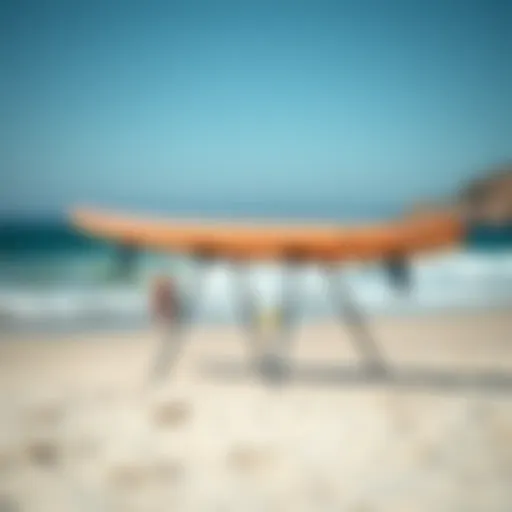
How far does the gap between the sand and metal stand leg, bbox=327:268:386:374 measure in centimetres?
2

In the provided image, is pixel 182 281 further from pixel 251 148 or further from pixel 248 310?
pixel 251 148

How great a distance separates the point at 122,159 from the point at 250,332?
55 cm

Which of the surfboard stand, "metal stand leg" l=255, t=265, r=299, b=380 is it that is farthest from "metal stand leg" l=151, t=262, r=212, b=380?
"metal stand leg" l=255, t=265, r=299, b=380

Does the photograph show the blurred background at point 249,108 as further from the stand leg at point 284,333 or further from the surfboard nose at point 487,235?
the stand leg at point 284,333

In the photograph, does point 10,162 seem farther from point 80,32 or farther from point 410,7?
point 410,7

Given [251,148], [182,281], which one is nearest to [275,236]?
[251,148]

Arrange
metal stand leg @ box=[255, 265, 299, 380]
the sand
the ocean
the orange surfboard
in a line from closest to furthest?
the sand → the orange surfboard → the ocean → metal stand leg @ box=[255, 265, 299, 380]

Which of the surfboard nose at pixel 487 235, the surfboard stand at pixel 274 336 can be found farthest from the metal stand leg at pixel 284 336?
the surfboard nose at pixel 487 235

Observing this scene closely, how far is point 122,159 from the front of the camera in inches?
45.4

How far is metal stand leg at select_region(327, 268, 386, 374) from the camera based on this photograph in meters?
1.32

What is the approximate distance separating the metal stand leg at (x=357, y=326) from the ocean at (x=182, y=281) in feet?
0.07

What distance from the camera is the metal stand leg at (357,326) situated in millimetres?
1317

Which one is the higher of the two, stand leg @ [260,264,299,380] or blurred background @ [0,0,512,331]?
blurred background @ [0,0,512,331]

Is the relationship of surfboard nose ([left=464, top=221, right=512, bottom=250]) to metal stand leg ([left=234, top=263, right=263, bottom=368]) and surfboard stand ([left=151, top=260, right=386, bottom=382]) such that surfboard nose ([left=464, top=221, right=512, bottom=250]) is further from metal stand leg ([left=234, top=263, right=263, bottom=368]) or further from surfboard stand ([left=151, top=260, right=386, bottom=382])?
metal stand leg ([left=234, top=263, right=263, bottom=368])
